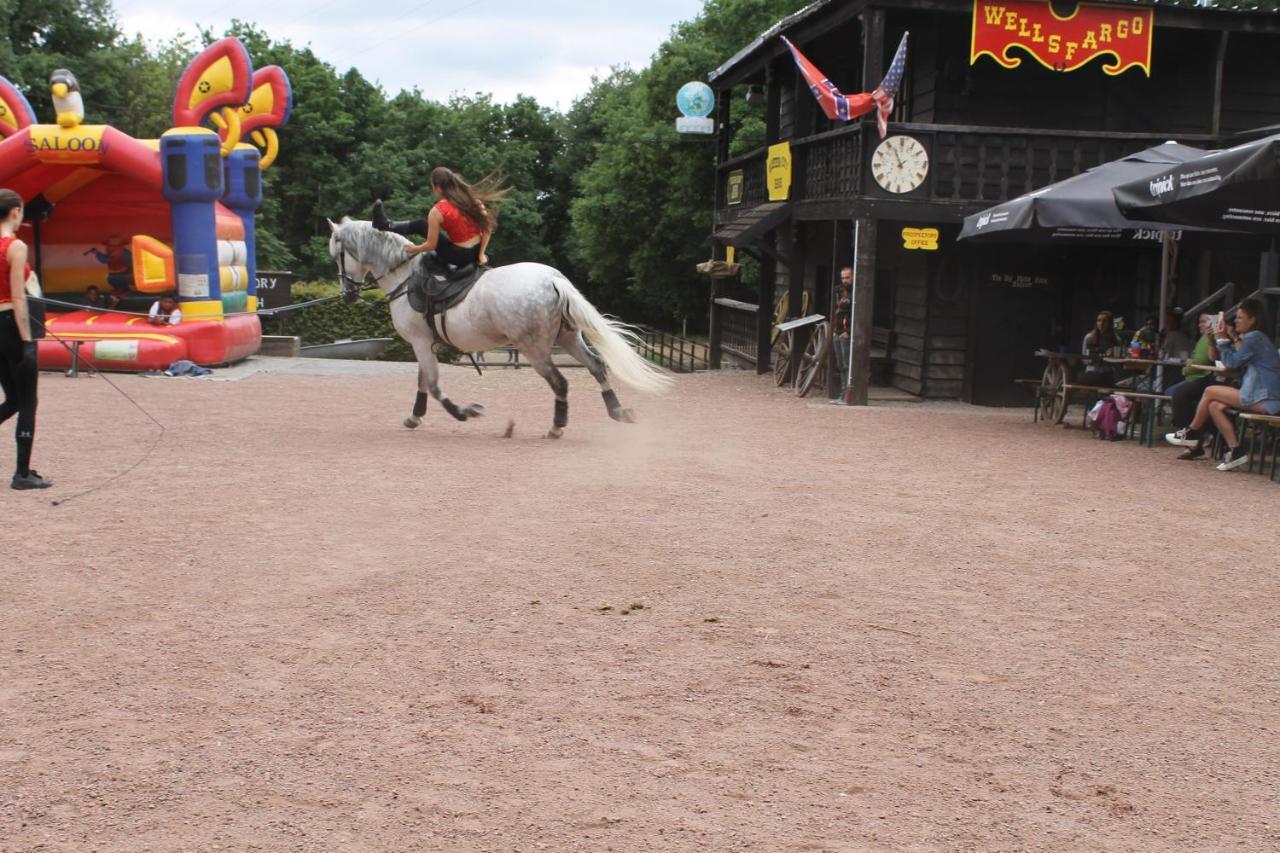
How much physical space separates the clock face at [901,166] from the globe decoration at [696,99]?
28.5ft

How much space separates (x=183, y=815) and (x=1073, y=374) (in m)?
13.1

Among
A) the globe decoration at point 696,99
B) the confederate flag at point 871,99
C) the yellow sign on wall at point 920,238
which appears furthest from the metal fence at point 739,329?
the confederate flag at point 871,99

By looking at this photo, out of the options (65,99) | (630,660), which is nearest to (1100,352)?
(630,660)

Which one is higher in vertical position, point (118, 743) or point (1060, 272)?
point (1060, 272)

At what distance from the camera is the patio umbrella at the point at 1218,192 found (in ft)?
30.9

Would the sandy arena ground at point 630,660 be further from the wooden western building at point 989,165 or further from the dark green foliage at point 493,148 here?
the dark green foliage at point 493,148

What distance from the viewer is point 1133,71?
725 inches

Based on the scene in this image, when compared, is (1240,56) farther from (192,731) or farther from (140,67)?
(140,67)

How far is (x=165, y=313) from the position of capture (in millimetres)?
19547

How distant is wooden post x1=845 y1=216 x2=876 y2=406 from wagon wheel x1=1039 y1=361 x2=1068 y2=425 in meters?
2.23

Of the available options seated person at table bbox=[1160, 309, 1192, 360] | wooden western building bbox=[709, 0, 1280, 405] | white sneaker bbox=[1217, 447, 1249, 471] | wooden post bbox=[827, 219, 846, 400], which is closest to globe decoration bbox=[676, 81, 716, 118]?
wooden western building bbox=[709, 0, 1280, 405]

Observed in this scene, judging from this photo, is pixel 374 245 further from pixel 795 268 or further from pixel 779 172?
pixel 795 268

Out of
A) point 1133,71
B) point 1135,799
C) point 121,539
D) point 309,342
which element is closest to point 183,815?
point 1135,799

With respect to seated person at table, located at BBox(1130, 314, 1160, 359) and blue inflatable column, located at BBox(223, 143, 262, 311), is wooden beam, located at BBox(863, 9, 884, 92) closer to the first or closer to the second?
seated person at table, located at BBox(1130, 314, 1160, 359)
